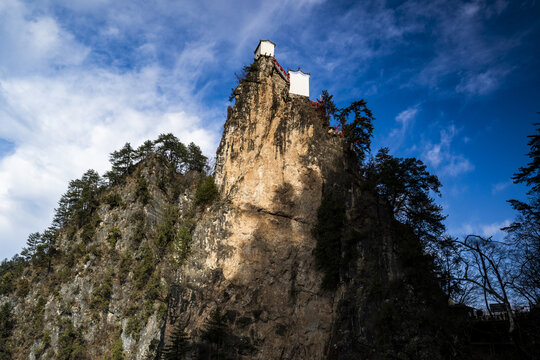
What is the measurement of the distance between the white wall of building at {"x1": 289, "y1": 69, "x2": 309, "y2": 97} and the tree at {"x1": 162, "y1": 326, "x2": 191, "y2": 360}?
21.5m

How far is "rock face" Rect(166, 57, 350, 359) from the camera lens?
71.9 ft

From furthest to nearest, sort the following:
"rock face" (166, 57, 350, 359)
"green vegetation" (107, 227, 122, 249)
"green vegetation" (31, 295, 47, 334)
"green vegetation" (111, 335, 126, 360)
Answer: "green vegetation" (31, 295, 47, 334), "green vegetation" (107, 227, 122, 249), "green vegetation" (111, 335, 126, 360), "rock face" (166, 57, 350, 359)

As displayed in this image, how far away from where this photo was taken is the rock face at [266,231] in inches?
862

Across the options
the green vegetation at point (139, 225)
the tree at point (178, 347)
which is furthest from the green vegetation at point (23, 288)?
the tree at point (178, 347)

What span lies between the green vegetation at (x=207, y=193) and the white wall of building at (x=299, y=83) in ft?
37.6

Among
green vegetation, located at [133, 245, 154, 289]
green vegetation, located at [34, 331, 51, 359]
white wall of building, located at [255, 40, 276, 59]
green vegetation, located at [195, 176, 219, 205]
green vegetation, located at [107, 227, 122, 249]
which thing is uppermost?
white wall of building, located at [255, 40, 276, 59]

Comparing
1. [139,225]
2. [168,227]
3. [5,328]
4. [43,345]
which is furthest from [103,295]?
[5,328]

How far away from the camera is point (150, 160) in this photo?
42.8 meters

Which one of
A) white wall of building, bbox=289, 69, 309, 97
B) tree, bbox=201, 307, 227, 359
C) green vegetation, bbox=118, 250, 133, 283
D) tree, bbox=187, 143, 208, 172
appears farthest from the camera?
tree, bbox=187, 143, 208, 172

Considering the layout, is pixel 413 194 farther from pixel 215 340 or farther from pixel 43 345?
pixel 43 345

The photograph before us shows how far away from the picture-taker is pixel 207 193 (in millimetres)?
26328

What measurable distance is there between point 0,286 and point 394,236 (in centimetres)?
5193

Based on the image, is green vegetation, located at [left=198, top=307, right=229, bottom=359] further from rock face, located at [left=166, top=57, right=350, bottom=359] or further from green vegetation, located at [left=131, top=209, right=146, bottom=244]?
green vegetation, located at [left=131, top=209, right=146, bottom=244]

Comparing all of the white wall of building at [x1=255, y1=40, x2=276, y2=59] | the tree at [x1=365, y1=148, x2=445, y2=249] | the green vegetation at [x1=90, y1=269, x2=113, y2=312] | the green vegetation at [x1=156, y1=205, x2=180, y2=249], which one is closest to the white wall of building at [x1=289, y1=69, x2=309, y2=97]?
the white wall of building at [x1=255, y1=40, x2=276, y2=59]
